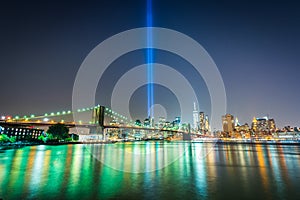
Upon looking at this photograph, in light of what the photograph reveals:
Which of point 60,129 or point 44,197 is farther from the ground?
point 60,129

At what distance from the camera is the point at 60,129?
224 ft

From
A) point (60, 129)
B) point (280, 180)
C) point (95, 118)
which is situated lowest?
point (280, 180)

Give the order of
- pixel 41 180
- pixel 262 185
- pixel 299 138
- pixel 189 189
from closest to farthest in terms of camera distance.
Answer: pixel 189 189 → pixel 262 185 → pixel 41 180 → pixel 299 138

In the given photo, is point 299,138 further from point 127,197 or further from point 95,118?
point 127,197

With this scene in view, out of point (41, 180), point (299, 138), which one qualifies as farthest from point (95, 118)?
point (299, 138)

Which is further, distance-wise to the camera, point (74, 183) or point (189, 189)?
point (74, 183)

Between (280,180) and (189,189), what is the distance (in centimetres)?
610

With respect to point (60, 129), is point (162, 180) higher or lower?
lower

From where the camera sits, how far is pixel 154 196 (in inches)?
316

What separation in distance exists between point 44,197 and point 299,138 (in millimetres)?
159285

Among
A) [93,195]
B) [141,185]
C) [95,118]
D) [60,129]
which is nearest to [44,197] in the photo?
[93,195]

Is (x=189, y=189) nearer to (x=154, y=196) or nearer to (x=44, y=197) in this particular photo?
(x=154, y=196)

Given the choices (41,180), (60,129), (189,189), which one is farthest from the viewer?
(60,129)

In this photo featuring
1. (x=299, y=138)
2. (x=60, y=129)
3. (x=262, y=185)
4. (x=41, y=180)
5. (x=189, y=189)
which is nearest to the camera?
(x=189, y=189)
